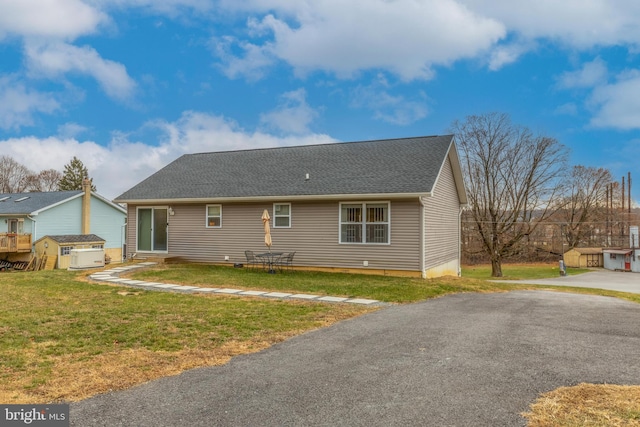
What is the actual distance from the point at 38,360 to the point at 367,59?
16.1 m

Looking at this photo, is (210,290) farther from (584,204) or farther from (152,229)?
(584,204)

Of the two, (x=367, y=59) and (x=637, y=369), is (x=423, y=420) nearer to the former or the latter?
(x=637, y=369)

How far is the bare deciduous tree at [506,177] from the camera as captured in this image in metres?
26.3

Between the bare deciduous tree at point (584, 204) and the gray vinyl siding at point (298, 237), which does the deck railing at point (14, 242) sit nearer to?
the gray vinyl siding at point (298, 237)

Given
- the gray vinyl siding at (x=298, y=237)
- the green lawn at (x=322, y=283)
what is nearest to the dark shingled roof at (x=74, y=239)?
the gray vinyl siding at (x=298, y=237)

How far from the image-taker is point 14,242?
2598 cm

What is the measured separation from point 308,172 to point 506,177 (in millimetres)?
18158

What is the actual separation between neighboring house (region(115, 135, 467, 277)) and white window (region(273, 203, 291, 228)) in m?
0.04

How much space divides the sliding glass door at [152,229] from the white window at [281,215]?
16.4 ft

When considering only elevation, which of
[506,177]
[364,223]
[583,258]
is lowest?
A: [583,258]

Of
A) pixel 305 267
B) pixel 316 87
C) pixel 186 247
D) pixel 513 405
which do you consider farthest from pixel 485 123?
pixel 513 405

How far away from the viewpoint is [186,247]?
15.7 meters

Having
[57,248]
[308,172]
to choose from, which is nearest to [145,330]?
[308,172]

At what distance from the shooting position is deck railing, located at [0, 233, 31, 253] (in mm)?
25672
